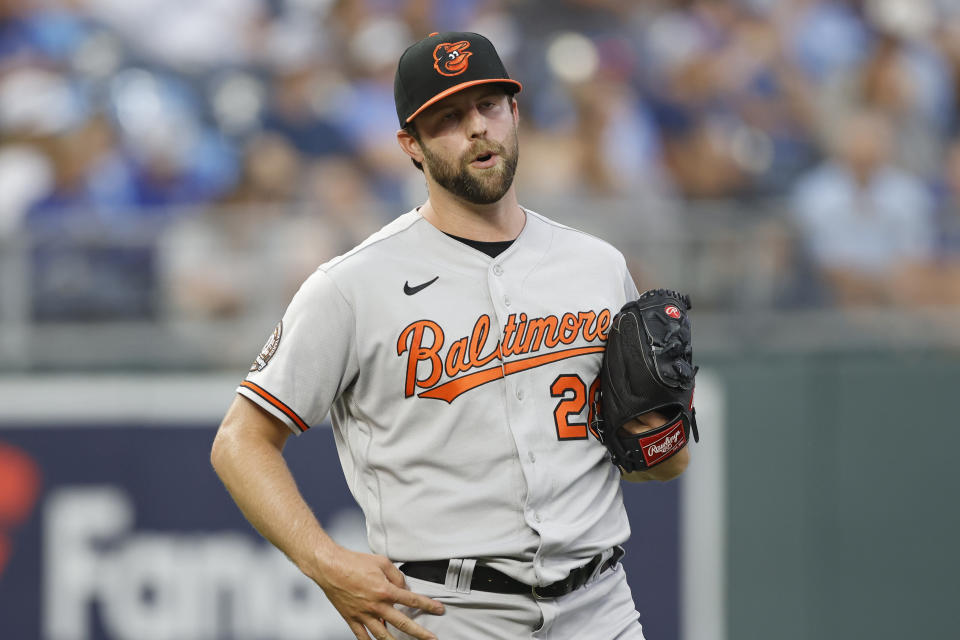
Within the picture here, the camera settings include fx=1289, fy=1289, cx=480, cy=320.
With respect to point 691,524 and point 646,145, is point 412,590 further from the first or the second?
point 646,145

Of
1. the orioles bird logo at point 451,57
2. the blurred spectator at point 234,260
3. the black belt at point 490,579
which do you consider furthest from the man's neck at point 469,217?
the blurred spectator at point 234,260

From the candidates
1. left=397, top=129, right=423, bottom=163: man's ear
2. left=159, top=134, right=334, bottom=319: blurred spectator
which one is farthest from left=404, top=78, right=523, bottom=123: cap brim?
left=159, top=134, right=334, bottom=319: blurred spectator

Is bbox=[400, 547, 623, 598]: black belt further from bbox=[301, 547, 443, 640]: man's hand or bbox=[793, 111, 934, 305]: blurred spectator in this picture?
bbox=[793, 111, 934, 305]: blurred spectator

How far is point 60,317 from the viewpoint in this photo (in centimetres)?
556

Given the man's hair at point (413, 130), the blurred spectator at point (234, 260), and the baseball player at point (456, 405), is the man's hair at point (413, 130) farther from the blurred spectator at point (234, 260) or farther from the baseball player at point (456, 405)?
the blurred spectator at point (234, 260)

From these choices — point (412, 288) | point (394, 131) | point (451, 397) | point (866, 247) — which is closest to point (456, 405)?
point (451, 397)

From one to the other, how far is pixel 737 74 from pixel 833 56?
0.74 metres

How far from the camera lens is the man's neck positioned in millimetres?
2939

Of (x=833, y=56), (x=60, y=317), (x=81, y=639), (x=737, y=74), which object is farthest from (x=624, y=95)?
(x=81, y=639)

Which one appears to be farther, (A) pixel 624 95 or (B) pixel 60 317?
(A) pixel 624 95

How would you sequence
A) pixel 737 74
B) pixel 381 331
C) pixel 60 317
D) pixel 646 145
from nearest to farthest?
pixel 381 331 < pixel 60 317 < pixel 646 145 < pixel 737 74

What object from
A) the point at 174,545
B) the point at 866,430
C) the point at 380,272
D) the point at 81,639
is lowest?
the point at 81,639

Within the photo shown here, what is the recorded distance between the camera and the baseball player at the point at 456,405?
2771mm

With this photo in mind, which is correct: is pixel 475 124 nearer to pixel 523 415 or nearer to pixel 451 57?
pixel 451 57
